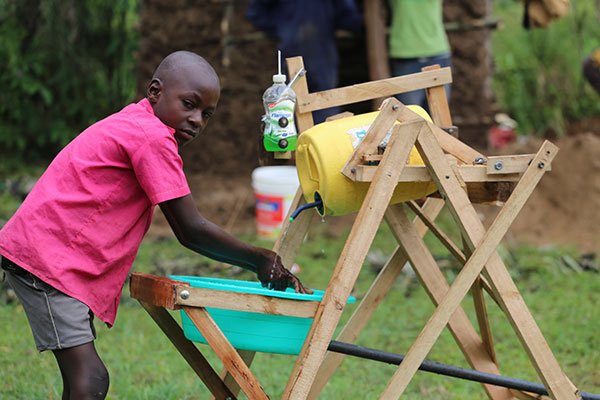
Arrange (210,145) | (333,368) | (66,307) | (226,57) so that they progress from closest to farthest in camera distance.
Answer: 1. (66,307)
2. (333,368)
3. (226,57)
4. (210,145)

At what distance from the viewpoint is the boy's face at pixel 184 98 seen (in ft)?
10.1

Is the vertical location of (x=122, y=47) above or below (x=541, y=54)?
above

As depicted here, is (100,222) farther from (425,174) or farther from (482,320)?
(482,320)

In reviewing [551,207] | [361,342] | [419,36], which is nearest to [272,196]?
[419,36]

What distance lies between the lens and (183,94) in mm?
3064

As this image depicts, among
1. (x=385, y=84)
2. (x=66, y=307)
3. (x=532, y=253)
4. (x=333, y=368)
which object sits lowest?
(x=532, y=253)

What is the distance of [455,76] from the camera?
7.98 meters

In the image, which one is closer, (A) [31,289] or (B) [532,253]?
(A) [31,289]

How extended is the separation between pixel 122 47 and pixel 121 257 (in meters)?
6.76

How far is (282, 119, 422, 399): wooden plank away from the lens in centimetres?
297

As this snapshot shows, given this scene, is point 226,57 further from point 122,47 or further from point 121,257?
point 121,257

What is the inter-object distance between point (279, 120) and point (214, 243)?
516 millimetres

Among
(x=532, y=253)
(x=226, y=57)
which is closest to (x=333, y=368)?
(x=532, y=253)

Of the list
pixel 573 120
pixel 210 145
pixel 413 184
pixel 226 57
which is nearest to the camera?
pixel 413 184
